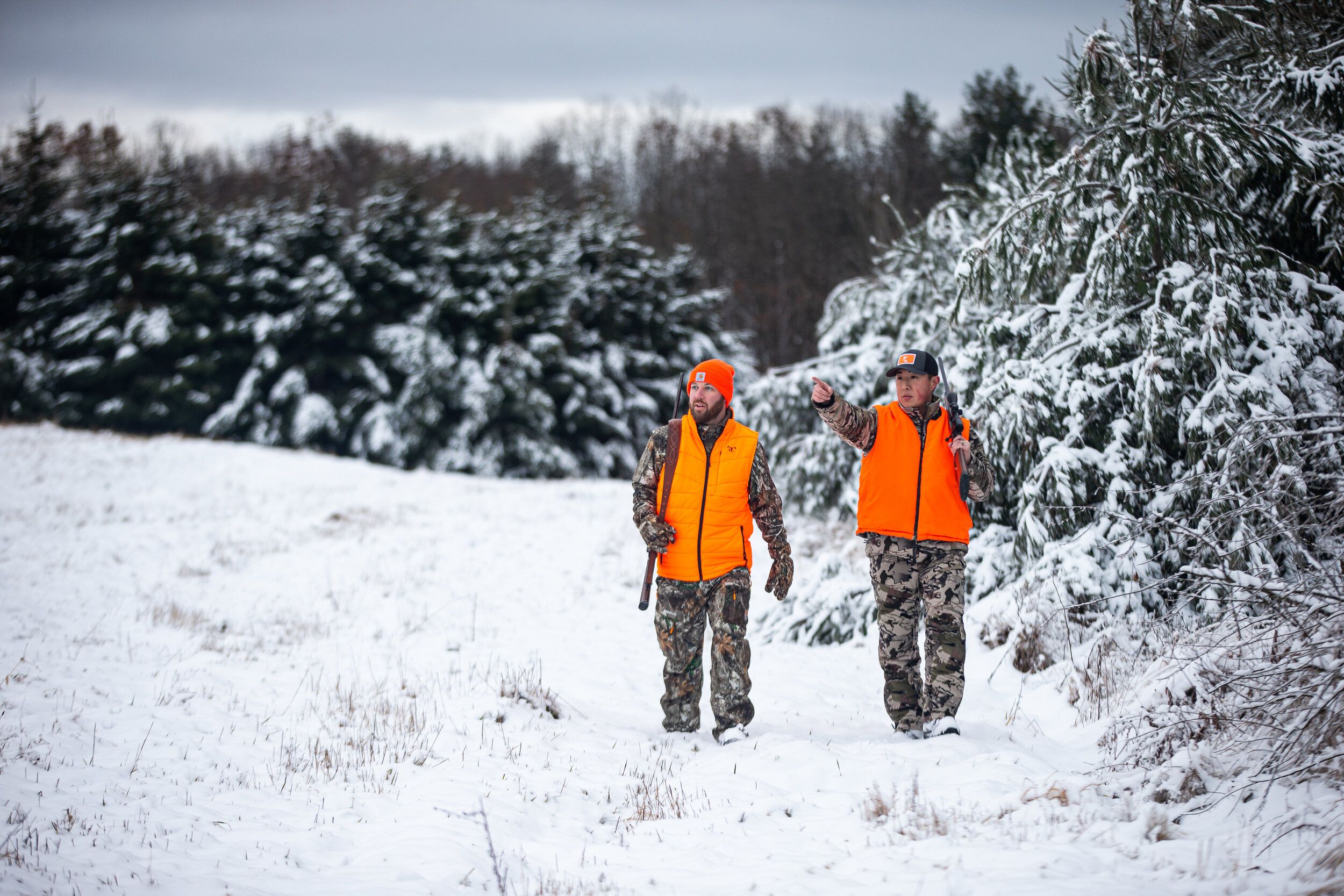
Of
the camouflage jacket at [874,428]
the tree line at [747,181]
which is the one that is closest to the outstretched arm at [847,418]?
the camouflage jacket at [874,428]

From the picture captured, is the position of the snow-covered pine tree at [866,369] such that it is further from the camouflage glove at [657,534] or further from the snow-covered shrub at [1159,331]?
the camouflage glove at [657,534]

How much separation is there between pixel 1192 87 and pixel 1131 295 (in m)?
1.40

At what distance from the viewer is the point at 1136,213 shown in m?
5.66

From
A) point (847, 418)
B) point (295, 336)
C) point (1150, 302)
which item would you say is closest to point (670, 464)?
point (847, 418)

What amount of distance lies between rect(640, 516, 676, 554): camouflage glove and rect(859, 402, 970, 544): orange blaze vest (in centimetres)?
107

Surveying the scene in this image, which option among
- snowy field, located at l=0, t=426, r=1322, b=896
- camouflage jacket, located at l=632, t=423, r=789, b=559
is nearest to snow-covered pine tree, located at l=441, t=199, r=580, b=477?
snowy field, located at l=0, t=426, r=1322, b=896

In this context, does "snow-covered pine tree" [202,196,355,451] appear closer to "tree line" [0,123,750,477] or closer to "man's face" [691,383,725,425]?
"tree line" [0,123,750,477]

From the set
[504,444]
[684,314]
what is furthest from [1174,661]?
[684,314]

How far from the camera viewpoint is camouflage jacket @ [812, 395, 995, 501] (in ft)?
14.4

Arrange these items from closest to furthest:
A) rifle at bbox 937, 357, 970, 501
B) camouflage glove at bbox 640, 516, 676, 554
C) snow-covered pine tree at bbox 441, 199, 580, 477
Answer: rifle at bbox 937, 357, 970, 501 → camouflage glove at bbox 640, 516, 676, 554 → snow-covered pine tree at bbox 441, 199, 580, 477

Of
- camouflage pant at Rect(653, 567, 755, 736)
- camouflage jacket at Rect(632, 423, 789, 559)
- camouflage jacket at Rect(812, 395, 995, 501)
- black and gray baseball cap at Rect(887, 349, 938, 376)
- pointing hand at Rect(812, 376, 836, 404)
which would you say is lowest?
camouflage pant at Rect(653, 567, 755, 736)

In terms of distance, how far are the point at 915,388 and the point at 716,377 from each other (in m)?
1.08

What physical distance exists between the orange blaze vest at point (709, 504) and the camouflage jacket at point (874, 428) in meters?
0.50

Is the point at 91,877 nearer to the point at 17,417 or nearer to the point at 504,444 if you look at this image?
the point at 504,444
